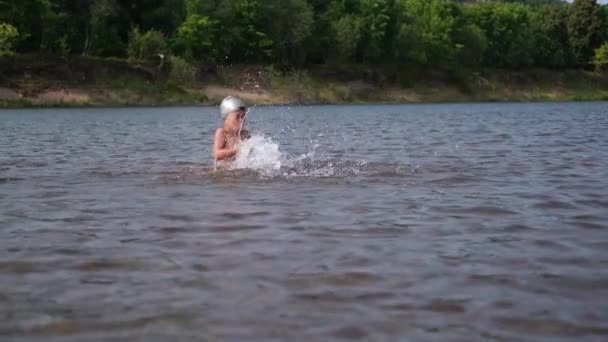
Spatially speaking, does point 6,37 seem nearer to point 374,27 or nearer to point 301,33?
point 301,33

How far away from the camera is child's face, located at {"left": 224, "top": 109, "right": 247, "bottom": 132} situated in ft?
44.8

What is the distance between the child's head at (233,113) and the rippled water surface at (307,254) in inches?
31.1

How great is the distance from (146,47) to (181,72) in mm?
Result: 5682

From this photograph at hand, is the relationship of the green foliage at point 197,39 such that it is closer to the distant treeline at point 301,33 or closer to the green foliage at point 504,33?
the distant treeline at point 301,33

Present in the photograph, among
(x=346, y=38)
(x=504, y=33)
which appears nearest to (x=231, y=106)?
(x=346, y=38)

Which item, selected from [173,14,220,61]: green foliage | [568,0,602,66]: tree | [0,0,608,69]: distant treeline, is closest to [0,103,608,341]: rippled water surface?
[0,0,608,69]: distant treeline

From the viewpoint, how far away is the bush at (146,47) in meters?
74.6

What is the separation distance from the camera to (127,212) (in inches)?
378

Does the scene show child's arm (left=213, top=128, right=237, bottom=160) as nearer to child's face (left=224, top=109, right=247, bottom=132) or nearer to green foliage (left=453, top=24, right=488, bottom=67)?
child's face (left=224, top=109, right=247, bottom=132)

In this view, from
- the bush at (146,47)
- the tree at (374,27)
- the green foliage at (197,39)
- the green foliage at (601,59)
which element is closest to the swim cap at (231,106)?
the bush at (146,47)

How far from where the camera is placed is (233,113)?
1360cm

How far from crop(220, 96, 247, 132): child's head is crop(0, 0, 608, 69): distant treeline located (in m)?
55.3

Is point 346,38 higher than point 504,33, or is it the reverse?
point 504,33

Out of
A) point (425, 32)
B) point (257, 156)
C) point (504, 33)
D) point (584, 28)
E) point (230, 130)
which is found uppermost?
point (584, 28)
